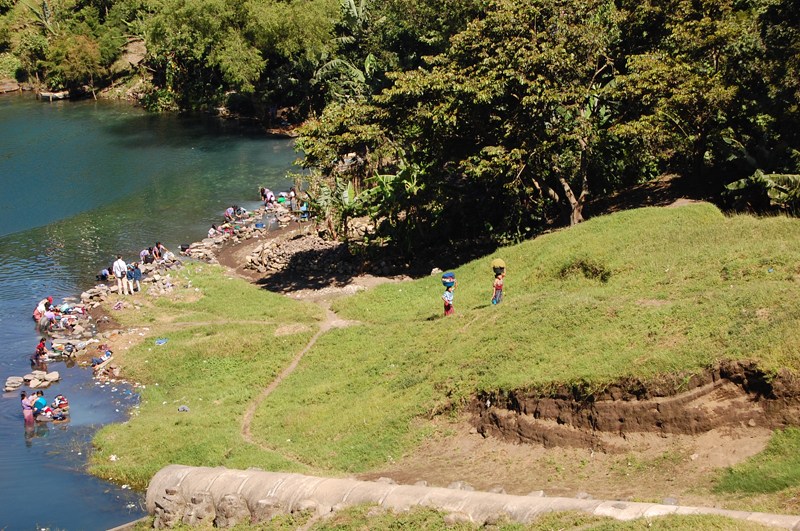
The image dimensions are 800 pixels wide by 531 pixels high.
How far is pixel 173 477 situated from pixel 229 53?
46183 millimetres

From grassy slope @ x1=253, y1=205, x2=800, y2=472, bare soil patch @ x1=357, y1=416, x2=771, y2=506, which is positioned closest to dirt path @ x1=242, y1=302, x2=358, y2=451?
grassy slope @ x1=253, y1=205, x2=800, y2=472

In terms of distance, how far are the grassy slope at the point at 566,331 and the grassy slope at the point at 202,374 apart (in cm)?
98

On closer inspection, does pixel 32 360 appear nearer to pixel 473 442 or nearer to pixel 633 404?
pixel 473 442

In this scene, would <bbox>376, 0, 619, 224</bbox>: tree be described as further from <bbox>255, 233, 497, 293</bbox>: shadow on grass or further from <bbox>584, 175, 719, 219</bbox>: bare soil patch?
<bbox>255, 233, 497, 293</bbox>: shadow on grass

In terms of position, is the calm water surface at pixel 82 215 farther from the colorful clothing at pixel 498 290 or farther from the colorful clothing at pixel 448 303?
the colorful clothing at pixel 498 290

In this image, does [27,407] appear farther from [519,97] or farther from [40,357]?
[519,97]

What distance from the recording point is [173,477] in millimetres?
13711

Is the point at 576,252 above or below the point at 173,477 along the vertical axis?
above

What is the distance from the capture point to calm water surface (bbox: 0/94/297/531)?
16453mm

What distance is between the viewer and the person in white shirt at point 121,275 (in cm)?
2789

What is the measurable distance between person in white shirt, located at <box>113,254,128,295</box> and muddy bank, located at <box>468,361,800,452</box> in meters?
19.7

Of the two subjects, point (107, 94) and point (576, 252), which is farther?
point (107, 94)

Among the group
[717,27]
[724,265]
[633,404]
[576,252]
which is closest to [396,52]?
[717,27]

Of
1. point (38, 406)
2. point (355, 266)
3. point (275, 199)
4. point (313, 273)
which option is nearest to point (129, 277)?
point (313, 273)
